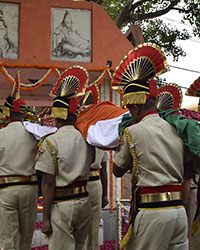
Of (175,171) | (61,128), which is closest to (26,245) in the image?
(61,128)

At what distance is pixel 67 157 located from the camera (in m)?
3.12

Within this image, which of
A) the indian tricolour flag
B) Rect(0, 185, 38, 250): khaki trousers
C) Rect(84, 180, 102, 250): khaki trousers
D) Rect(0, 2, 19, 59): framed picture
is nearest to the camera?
the indian tricolour flag

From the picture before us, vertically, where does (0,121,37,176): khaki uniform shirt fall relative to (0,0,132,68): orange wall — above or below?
below

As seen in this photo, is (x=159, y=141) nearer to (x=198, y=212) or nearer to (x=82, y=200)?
(x=198, y=212)

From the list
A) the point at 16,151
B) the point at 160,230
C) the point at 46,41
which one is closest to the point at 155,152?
the point at 160,230

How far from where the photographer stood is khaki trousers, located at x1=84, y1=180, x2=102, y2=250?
440 cm

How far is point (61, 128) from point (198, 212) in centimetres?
148

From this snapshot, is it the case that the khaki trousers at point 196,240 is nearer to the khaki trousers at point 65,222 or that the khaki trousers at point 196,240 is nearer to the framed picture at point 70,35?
the khaki trousers at point 65,222

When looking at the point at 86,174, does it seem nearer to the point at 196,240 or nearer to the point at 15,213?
the point at 196,240

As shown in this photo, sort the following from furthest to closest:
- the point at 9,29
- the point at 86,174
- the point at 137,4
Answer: the point at 137,4
the point at 9,29
the point at 86,174

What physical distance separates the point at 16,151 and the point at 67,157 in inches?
47.5

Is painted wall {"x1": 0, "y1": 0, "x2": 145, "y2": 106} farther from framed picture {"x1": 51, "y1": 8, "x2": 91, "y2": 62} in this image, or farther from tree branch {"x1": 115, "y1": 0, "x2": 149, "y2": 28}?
tree branch {"x1": 115, "y1": 0, "x2": 149, "y2": 28}

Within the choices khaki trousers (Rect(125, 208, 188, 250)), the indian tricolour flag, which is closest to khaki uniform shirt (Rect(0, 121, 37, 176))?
the indian tricolour flag

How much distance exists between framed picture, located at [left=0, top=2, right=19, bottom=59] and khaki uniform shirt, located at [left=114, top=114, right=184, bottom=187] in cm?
446
